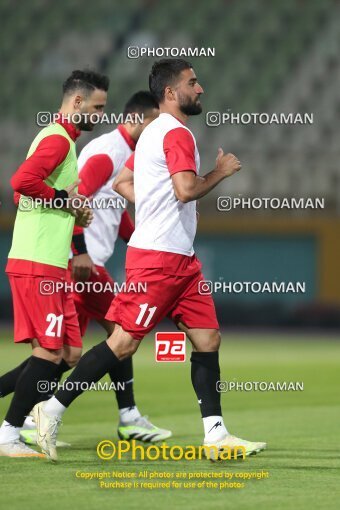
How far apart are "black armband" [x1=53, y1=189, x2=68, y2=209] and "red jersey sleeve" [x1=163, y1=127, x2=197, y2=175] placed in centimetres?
79

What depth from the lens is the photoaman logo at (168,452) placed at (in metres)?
7.00

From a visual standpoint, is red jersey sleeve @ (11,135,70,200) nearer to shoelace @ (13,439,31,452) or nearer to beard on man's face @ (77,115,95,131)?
beard on man's face @ (77,115,95,131)

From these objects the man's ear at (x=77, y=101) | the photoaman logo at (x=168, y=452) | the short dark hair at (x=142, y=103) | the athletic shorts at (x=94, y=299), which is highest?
the short dark hair at (x=142, y=103)

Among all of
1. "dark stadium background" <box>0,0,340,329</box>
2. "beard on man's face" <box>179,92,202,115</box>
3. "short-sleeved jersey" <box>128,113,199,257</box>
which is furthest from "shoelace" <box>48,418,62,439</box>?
"dark stadium background" <box>0,0,340,329</box>

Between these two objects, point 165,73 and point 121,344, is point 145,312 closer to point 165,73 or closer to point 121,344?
point 121,344

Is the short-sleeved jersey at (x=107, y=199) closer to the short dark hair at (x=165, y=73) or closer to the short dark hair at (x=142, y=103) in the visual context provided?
the short dark hair at (x=142, y=103)

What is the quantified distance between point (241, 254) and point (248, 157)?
2435 millimetres

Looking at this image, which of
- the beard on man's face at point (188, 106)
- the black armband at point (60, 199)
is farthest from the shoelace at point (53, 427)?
the beard on man's face at point (188, 106)

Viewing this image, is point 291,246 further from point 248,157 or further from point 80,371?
point 80,371

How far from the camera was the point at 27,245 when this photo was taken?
287 inches

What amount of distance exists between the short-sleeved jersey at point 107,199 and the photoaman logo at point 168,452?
63.2 inches

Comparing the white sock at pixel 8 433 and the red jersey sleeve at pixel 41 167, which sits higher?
the red jersey sleeve at pixel 41 167

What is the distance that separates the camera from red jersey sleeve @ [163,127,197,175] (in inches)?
266

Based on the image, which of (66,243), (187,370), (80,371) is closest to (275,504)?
(80,371)
